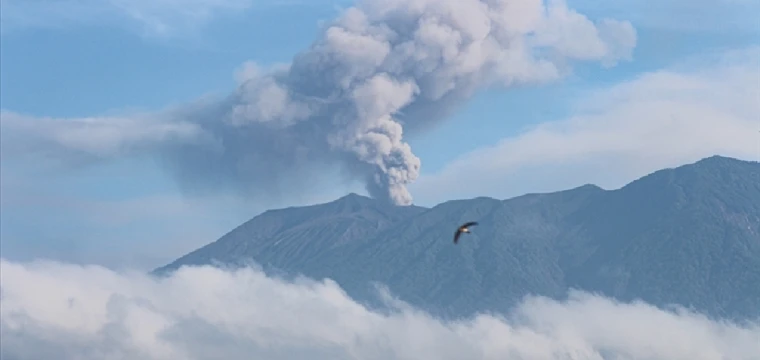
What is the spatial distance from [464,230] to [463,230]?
1.15 feet

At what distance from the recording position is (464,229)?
61.1 meters

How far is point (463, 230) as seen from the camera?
61.0m

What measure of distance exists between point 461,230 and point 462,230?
0.05 meters

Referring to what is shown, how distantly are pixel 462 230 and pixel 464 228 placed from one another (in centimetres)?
Answer: 13

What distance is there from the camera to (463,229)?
200 feet

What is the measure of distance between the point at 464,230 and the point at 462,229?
58cm

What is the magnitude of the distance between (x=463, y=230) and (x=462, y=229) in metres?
0.23

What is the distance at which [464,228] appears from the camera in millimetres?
61156

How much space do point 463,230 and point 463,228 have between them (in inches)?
11.7

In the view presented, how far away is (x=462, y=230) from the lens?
6112 cm

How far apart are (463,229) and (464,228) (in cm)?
35

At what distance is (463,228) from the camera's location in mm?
60688

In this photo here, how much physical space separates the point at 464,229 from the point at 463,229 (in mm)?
319
